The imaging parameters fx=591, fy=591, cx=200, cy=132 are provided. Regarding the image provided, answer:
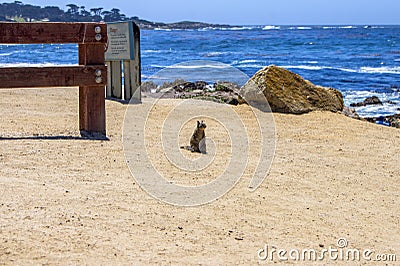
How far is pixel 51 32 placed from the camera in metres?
6.37

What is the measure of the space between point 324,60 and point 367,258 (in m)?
33.9

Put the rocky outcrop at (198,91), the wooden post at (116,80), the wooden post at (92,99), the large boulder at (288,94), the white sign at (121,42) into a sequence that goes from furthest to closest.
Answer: the rocky outcrop at (198,91)
the wooden post at (116,80)
the white sign at (121,42)
the large boulder at (288,94)
the wooden post at (92,99)

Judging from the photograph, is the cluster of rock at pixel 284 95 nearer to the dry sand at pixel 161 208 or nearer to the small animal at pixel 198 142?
the dry sand at pixel 161 208

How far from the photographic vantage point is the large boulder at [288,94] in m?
10.5

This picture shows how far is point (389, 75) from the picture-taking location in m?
26.8

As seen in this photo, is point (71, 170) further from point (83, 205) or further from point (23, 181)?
point (83, 205)

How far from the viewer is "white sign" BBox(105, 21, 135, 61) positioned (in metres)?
10.8

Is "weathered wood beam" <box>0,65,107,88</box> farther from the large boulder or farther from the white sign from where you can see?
the large boulder

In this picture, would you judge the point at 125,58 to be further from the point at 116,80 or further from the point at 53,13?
the point at 53,13

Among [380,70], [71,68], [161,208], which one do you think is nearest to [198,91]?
[71,68]

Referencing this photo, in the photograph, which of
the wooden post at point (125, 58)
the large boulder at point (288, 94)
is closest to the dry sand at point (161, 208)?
the large boulder at point (288, 94)

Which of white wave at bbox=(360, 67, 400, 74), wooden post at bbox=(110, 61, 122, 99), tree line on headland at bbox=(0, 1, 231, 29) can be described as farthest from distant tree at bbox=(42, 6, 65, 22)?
A: wooden post at bbox=(110, 61, 122, 99)

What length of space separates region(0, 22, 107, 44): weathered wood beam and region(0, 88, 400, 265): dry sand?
3.47 feet

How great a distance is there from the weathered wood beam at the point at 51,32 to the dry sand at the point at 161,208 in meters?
1.06
